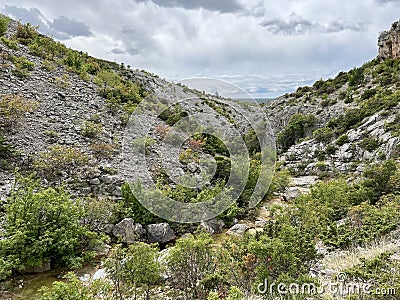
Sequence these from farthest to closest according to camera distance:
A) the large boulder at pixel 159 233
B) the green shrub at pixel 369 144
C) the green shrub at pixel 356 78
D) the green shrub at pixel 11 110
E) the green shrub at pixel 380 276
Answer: the green shrub at pixel 356 78, the green shrub at pixel 369 144, the green shrub at pixel 11 110, the large boulder at pixel 159 233, the green shrub at pixel 380 276

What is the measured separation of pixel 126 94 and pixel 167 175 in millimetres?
8545

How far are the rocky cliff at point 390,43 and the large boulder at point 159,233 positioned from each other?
29168 mm

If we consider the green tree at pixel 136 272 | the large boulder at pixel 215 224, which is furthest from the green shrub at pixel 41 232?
the large boulder at pixel 215 224

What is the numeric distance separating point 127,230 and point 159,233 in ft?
2.87

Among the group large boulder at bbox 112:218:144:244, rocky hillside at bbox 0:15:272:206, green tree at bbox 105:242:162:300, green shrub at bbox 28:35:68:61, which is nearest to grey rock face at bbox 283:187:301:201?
Answer: rocky hillside at bbox 0:15:272:206

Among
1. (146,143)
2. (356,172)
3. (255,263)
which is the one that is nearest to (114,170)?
(146,143)

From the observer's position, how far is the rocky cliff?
28.1 meters

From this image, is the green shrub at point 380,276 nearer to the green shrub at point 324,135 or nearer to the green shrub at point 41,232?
the green shrub at point 41,232

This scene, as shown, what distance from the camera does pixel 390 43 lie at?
96.4 feet

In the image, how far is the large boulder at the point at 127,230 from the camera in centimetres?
823

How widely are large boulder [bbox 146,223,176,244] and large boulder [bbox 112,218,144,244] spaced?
9.7 inches

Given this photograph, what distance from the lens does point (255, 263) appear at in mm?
5184

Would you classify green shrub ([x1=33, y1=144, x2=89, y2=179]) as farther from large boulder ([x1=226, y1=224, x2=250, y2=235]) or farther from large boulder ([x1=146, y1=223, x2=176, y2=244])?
large boulder ([x1=226, y1=224, x2=250, y2=235])

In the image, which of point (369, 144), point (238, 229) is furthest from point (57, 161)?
point (369, 144)
